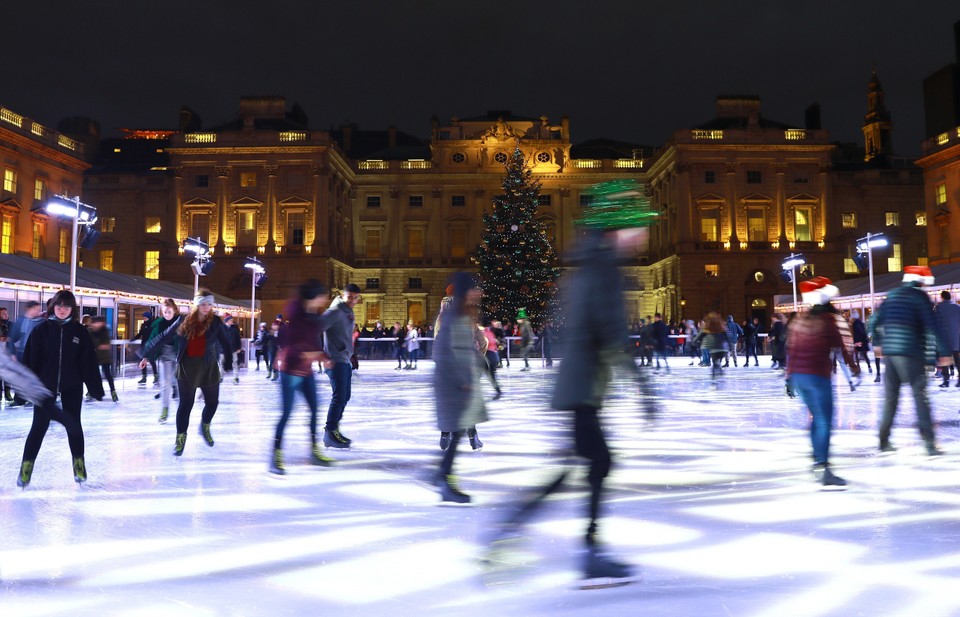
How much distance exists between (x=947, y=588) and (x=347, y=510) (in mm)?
3017

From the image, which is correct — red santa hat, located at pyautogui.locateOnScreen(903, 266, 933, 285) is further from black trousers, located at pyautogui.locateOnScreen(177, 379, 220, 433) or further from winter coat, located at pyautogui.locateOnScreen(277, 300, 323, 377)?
black trousers, located at pyautogui.locateOnScreen(177, 379, 220, 433)

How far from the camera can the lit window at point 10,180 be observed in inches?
1385

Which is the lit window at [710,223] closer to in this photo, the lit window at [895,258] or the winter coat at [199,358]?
the lit window at [895,258]

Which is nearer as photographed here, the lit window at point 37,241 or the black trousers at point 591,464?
the black trousers at point 591,464

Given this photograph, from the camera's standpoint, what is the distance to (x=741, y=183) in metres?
46.7

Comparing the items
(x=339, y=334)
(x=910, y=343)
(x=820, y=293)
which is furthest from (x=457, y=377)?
(x=910, y=343)

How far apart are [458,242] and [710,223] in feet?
55.6

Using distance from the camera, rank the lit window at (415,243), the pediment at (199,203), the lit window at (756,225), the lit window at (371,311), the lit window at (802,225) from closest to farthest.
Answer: the pediment at (199,203)
the lit window at (756,225)
the lit window at (802,225)
the lit window at (371,311)
the lit window at (415,243)

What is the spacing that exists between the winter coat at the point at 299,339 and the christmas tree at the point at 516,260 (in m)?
25.4

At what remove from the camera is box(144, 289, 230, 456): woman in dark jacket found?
6559 mm

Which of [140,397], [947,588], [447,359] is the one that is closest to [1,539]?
[447,359]

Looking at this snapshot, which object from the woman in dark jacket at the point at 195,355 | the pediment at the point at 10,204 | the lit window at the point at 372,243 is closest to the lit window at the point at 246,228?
the lit window at the point at 372,243

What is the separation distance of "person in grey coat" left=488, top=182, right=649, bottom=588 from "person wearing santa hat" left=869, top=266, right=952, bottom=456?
391 cm

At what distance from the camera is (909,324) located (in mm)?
6070
